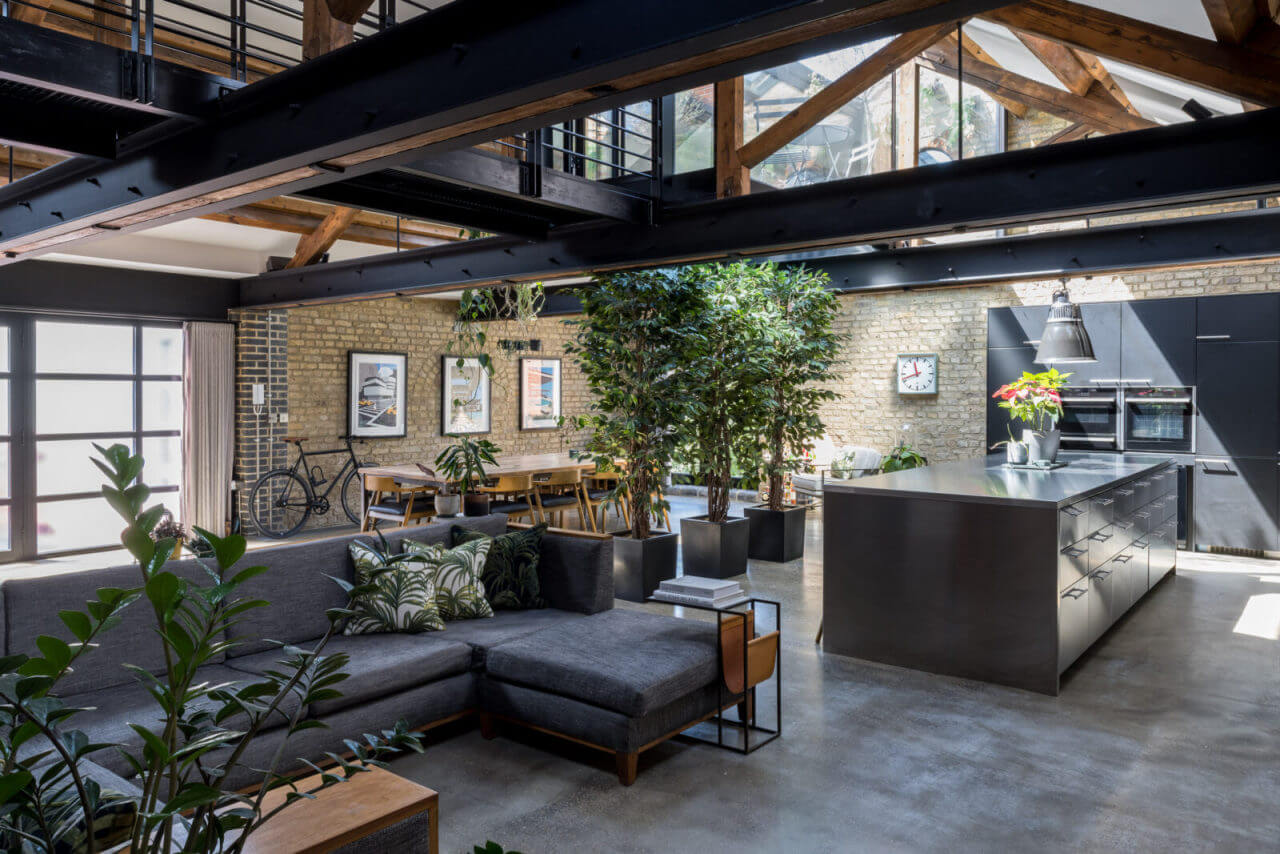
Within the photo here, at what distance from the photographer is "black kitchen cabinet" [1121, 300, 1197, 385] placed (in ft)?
26.4

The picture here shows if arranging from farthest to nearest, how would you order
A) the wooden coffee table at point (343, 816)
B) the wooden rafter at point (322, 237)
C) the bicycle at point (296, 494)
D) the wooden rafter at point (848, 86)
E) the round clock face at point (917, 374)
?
1. the round clock face at point (917, 374)
2. the bicycle at point (296, 494)
3. the wooden rafter at point (322, 237)
4. the wooden rafter at point (848, 86)
5. the wooden coffee table at point (343, 816)

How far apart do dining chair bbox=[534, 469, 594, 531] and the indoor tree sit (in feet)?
6.50

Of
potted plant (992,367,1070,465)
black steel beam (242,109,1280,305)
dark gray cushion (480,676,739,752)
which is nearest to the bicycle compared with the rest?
black steel beam (242,109,1280,305)

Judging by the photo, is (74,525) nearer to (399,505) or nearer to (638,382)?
(399,505)

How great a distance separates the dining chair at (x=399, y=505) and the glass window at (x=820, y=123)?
4272 mm

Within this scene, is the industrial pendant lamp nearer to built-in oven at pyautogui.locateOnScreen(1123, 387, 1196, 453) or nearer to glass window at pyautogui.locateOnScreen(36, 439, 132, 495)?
built-in oven at pyautogui.locateOnScreen(1123, 387, 1196, 453)

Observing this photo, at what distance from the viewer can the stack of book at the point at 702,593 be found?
146 inches

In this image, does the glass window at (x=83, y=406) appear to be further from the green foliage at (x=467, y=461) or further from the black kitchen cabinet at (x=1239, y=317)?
the black kitchen cabinet at (x=1239, y=317)

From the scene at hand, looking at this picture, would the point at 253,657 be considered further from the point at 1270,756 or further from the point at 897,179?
the point at 1270,756

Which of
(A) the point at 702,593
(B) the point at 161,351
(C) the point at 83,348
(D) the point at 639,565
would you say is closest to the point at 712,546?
(D) the point at 639,565

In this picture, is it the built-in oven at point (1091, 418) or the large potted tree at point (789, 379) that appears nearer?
the large potted tree at point (789, 379)

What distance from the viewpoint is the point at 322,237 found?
7.99 m

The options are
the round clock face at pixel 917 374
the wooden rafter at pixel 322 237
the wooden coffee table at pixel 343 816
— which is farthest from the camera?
the round clock face at pixel 917 374

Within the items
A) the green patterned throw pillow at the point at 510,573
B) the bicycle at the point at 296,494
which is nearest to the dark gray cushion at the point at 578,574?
the green patterned throw pillow at the point at 510,573
